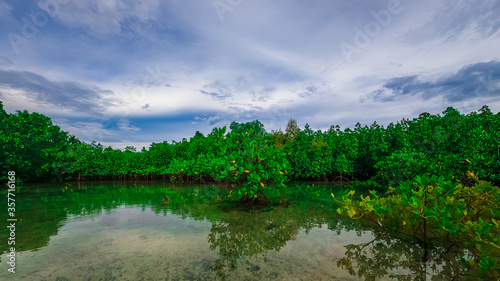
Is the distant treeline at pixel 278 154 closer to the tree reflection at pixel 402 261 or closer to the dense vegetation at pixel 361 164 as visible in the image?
the dense vegetation at pixel 361 164

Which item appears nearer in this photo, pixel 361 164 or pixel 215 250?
pixel 215 250

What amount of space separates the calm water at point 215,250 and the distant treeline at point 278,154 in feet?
6.50

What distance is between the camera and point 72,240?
4379 mm

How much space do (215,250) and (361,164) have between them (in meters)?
15.1

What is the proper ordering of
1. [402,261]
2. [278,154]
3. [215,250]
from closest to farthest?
[402,261] < [215,250] < [278,154]

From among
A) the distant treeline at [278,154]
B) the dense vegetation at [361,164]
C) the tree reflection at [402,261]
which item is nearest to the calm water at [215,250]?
the tree reflection at [402,261]

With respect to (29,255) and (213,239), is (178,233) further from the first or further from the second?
(29,255)

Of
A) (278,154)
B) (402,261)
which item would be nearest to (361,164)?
(278,154)

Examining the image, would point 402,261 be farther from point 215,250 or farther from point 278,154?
point 278,154

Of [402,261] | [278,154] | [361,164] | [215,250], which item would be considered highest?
[278,154]


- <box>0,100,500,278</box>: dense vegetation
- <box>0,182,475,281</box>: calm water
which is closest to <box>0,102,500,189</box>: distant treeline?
<box>0,100,500,278</box>: dense vegetation

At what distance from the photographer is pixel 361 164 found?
53.4 feet

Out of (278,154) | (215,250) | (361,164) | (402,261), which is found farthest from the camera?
(361,164)

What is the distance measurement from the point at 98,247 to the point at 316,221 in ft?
15.4
